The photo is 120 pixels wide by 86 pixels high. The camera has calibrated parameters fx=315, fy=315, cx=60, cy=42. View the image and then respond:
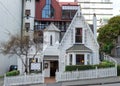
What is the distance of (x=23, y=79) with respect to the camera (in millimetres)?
29547

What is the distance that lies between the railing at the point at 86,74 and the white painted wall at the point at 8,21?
1740 cm

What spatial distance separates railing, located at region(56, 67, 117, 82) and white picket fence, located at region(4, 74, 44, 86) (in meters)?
1.83

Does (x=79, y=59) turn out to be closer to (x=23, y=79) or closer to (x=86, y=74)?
(x=86, y=74)

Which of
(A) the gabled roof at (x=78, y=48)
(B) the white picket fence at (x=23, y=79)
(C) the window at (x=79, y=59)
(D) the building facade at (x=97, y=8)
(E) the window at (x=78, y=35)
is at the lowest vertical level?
(B) the white picket fence at (x=23, y=79)

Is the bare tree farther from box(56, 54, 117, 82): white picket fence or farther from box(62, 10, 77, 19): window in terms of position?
box(62, 10, 77, 19): window

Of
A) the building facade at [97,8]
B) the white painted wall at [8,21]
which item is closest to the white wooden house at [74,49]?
the white painted wall at [8,21]

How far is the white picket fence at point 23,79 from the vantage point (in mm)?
29108

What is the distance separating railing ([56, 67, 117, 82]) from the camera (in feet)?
99.6

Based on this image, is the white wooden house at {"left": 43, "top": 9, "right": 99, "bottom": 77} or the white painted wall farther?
the white painted wall

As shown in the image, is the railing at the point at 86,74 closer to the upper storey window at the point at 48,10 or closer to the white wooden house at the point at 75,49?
the white wooden house at the point at 75,49

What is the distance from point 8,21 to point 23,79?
939 inches

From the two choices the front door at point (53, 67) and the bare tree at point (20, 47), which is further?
the front door at point (53, 67)

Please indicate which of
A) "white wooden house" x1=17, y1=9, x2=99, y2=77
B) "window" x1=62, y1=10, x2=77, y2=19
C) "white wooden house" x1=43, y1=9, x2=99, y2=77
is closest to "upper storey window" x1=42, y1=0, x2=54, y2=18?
"window" x1=62, y1=10, x2=77, y2=19

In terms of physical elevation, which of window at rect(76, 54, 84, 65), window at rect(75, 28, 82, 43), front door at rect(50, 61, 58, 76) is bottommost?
front door at rect(50, 61, 58, 76)
